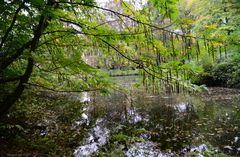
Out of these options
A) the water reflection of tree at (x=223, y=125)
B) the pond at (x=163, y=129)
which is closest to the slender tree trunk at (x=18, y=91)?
the pond at (x=163, y=129)

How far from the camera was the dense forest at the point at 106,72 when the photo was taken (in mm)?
3178

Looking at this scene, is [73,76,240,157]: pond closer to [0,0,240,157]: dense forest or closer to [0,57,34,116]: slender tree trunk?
[0,0,240,157]: dense forest

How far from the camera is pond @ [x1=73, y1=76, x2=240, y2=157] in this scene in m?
5.59

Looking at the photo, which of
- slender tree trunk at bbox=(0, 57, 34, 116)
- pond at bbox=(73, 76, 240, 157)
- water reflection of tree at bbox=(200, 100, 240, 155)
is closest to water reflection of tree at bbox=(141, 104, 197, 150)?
pond at bbox=(73, 76, 240, 157)

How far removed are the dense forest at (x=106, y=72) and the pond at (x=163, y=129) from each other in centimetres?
3

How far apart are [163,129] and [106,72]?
2776 millimetres

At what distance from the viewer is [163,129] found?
738 centimetres

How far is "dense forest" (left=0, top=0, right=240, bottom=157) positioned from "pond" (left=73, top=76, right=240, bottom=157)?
3 centimetres

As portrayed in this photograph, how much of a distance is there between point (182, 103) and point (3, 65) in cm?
928

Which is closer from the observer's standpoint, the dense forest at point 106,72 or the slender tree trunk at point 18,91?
the dense forest at point 106,72

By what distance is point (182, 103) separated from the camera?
38.3ft

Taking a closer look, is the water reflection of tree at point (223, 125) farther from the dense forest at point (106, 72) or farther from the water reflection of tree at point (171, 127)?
the water reflection of tree at point (171, 127)

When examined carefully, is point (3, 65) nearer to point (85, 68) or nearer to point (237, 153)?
point (85, 68)

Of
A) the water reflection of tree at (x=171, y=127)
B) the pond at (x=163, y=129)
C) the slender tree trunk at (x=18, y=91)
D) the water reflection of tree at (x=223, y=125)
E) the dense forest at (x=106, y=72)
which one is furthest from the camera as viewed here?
the water reflection of tree at (x=171, y=127)
